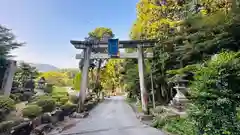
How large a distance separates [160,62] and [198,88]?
767 cm

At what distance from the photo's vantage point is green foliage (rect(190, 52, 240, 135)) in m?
4.48

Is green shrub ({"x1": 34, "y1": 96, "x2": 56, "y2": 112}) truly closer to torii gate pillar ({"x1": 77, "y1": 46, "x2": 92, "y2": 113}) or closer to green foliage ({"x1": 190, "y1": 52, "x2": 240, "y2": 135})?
torii gate pillar ({"x1": 77, "y1": 46, "x2": 92, "y2": 113})

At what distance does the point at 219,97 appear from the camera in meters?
→ 4.56

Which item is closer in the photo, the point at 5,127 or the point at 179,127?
the point at 5,127

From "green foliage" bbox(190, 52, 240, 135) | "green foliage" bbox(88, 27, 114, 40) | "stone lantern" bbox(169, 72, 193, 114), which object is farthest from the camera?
"green foliage" bbox(88, 27, 114, 40)

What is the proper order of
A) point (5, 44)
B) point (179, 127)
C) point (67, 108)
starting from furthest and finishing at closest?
point (5, 44) → point (67, 108) → point (179, 127)

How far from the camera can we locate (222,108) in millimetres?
4574

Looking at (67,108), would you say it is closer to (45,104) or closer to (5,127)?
(45,104)

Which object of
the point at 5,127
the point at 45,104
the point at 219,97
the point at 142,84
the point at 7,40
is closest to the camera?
the point at 219,97

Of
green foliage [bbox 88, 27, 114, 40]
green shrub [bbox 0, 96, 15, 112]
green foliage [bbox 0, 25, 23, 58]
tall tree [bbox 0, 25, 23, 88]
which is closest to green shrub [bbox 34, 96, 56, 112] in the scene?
green shrub [bbox 0, 96, 15, 112]

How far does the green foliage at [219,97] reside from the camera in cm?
448

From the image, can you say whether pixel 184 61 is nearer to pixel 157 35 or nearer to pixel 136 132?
pixel 157 35

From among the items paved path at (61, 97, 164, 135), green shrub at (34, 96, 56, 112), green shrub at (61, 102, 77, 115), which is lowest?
paved path at (61, 97, 164, 135)

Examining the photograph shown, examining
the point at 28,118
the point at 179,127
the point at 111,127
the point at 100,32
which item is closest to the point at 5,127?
the point at 28,118
